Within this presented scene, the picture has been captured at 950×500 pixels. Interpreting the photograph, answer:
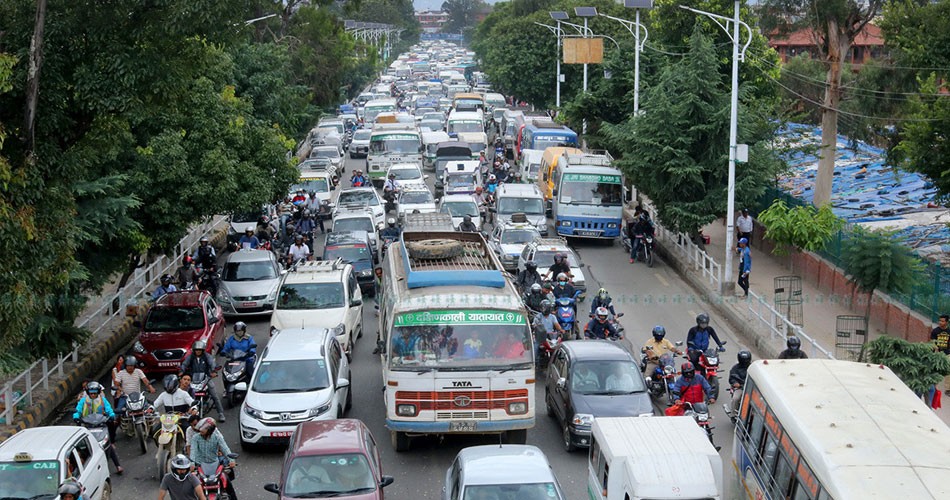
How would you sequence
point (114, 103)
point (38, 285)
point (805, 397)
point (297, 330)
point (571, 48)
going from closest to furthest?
point (805, 397) < point (38, 285) < point (114, 103) < point (297, 330) < point (571, 48)

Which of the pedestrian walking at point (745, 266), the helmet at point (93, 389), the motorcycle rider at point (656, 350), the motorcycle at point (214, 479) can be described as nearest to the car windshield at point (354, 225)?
the pedestrian walking at point (745, 266)

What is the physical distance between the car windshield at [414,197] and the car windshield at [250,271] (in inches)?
423

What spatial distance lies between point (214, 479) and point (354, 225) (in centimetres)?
1794

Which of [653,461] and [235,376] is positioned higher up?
[653,461]

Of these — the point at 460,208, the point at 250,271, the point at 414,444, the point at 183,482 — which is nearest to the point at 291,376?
the point at 414,444

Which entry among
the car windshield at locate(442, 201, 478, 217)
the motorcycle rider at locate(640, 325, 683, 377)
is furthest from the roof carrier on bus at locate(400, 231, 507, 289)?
the car windshield at locate(442, 201, 478, 217)

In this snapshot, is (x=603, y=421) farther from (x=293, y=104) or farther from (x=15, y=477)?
(x=293, y=104)

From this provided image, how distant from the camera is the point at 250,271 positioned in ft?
85.5

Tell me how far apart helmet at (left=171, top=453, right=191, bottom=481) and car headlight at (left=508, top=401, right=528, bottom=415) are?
4.66 meters

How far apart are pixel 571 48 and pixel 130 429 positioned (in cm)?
3392

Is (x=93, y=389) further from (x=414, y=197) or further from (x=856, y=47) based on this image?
(x=856, y=47)

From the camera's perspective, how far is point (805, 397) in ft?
37.0

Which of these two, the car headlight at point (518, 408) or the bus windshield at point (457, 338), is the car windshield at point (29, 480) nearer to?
the bus windshield at point (457, 338)

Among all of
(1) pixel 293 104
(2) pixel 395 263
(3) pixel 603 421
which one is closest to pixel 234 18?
(2) pixel 395 263
